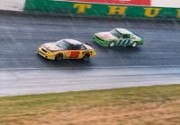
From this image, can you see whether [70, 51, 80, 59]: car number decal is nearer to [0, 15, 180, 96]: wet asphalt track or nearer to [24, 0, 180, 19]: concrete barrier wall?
[0, 15, 180, 96]: wet asphalt track

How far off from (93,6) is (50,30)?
649 centimetres

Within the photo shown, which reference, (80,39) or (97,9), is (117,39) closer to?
(80,39)

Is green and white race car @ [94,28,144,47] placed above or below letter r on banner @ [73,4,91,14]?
below

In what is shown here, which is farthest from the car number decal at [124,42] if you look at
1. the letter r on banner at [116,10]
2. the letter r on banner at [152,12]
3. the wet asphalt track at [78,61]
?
the letter r on banner at [152,12]

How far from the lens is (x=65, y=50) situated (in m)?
29.5

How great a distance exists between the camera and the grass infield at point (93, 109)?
17031 mm

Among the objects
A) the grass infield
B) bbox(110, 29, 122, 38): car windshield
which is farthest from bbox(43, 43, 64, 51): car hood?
the grass infield

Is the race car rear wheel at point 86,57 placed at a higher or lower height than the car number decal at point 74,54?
lower

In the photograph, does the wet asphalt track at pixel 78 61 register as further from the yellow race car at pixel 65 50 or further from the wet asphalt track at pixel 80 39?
the yellow race car at pixel 65 50

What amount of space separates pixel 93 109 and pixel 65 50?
11.2m

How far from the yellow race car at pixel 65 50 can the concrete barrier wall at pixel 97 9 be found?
24.2ft

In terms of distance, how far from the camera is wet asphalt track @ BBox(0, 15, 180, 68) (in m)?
28.6

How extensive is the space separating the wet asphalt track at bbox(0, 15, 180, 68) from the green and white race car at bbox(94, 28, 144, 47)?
0.46 m

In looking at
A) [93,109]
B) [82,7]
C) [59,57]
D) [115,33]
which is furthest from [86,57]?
[93,109]
